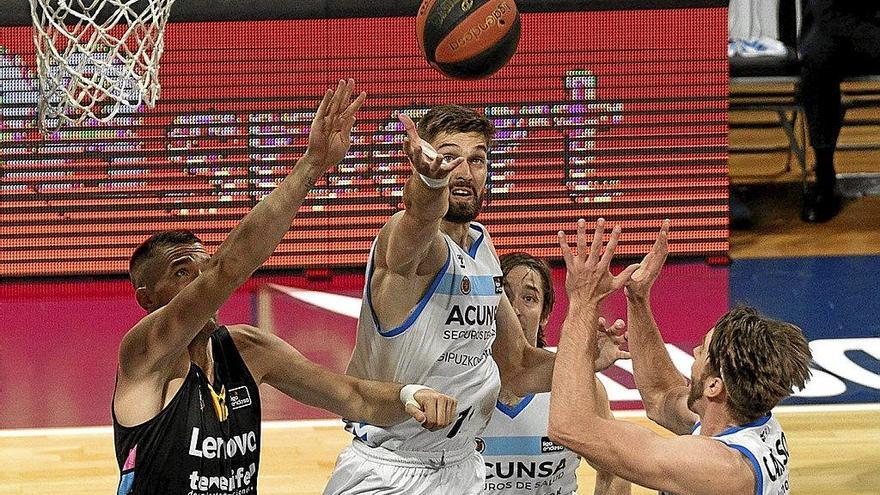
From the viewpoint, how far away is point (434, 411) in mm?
4055

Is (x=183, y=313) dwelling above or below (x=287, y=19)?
below

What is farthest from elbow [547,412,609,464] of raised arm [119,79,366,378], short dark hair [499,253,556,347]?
short dark hair [499,253,556,347]

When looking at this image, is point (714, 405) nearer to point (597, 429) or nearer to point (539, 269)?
point (597, 429)

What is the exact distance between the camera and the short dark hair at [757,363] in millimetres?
3545

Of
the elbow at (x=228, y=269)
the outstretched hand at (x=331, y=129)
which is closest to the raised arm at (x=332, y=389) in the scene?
the elbow at (x=228, y=269)

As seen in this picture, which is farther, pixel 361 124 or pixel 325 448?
pixel 361 124

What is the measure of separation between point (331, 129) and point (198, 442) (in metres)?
0.96

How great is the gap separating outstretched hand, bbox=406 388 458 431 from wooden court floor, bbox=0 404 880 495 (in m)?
2.59

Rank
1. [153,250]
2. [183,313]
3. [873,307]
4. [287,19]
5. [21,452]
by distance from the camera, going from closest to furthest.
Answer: [183,313] < [153,250] < [21,452] < [873,307] < [287,19]

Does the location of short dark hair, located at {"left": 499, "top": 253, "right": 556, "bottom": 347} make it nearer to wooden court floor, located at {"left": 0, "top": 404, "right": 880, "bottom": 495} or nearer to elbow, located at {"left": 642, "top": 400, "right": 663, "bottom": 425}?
elbow, located at {"left": 642, "top": 400, "right": 663, "bottom": 425}

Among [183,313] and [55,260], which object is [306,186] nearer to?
[183,313]

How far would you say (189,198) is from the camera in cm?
1075

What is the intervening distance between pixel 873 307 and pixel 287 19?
5.13m

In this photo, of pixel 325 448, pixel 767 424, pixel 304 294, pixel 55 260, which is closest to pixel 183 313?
pixel 767 424
